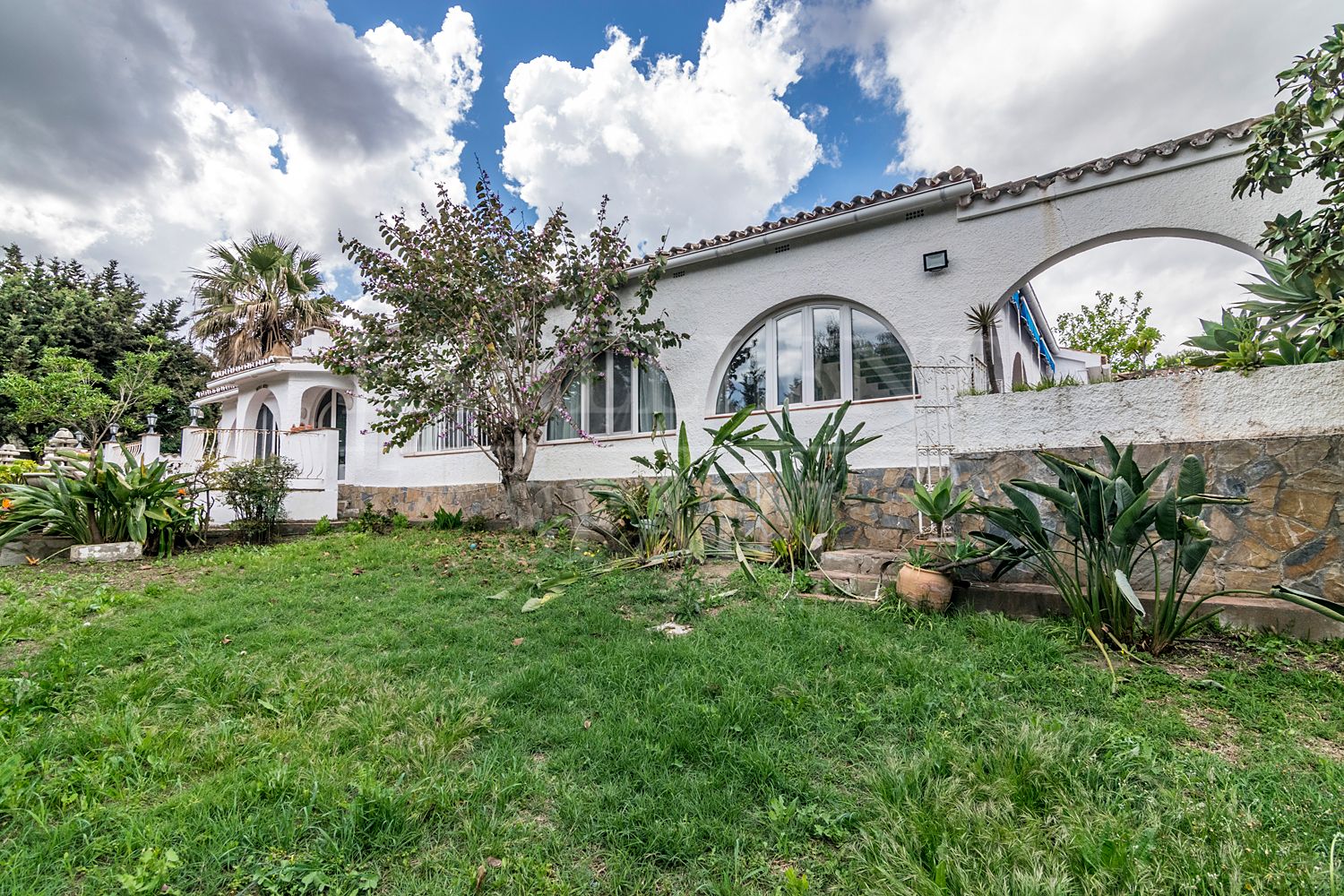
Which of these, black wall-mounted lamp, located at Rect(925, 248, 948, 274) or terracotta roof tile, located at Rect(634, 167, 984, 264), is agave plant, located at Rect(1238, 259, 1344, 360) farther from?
terracotta roof tile, located at Rect(634, 167, 984, 264)

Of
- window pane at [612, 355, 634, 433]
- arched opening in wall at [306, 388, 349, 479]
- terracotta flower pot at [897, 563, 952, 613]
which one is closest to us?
terracotta flower pot at [897, 563, 952, 613]

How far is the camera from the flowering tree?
8.12 metres

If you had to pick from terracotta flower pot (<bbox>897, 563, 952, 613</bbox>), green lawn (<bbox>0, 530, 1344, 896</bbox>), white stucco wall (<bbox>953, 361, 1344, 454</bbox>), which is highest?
white stucco wall (<bbox>953, 361, 1344, 454</bbox>)

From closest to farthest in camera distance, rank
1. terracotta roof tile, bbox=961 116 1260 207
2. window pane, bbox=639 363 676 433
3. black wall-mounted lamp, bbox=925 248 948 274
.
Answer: terracotta roof tile, bbox=961 116 1260 207 → black wall-mounted lamp, bbox=925 248 948 274 → window pane, bbox=639 363 676 433

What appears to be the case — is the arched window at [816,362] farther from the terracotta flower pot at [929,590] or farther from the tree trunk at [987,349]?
the terracotta flower pot at [929,590]

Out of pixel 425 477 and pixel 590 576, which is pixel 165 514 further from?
pixel 590 576

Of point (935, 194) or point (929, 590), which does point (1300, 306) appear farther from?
point (929, 590)

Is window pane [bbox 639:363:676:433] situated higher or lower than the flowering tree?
lower

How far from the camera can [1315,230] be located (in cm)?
395

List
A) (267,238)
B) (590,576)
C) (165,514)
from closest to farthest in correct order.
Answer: (590,576) < (165,514) < (267,238)

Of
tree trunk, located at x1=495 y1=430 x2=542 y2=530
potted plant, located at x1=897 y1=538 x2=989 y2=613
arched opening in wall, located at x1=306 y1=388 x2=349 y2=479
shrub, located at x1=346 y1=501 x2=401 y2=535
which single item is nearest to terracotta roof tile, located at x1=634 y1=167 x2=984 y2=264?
tree trunk, located at x1=495 y1=430 x2=542 y2=530

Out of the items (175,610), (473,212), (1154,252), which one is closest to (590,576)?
(175,610)

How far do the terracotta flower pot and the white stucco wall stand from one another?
1622 millimetres

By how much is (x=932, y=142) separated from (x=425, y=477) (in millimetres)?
11381
